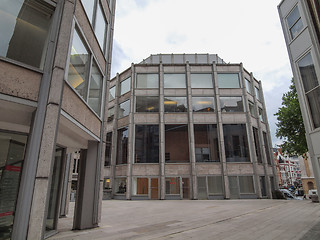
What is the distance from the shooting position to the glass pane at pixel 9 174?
17.3 feet

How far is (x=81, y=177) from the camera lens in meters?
7.74

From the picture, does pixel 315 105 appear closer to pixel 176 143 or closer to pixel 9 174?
pixel 9 174

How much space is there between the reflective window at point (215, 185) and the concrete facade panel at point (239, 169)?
4.85 feet

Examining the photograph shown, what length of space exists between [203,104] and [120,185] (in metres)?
14.6

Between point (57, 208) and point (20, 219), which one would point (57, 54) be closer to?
→ point (20, 219)

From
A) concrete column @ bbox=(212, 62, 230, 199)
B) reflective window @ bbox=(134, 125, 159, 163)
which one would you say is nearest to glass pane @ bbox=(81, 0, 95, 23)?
reflective window @ bbox=(134, 125, 159, 163)

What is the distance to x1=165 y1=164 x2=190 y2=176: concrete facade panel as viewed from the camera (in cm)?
2330

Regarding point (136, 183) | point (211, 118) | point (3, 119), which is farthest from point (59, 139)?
point (211, 118)

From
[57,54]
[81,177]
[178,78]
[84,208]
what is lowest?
[84,208]

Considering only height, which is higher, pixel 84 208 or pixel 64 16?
pixel 64 16

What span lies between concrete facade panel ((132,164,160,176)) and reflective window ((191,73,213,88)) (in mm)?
11823

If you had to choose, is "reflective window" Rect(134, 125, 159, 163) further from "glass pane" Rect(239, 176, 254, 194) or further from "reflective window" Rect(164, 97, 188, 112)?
"glass pane" Rect(239, 176, 254, 194)

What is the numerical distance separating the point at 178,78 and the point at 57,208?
22604 millimetres

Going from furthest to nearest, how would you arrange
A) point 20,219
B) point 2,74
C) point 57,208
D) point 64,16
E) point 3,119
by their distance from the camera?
point 57,208, point 64,16, point 3,119, point 2,74, point 20,219
